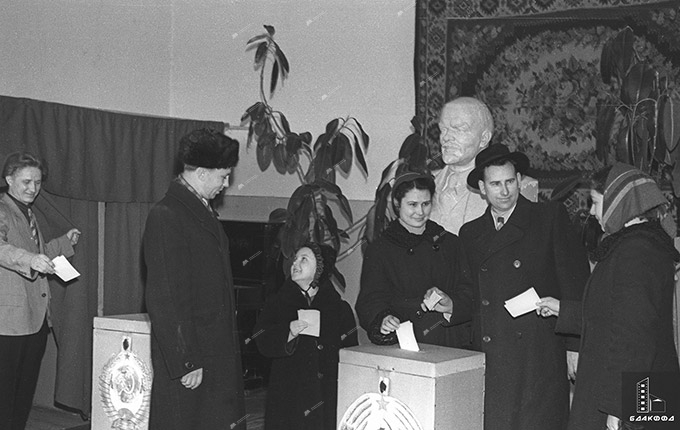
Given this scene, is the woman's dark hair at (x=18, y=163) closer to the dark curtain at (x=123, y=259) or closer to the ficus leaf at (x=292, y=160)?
the dark curtain at (x=123, y=259)

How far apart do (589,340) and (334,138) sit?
9.33ft

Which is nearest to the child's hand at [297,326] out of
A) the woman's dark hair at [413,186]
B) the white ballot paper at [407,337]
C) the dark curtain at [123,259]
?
the white ballot paper at [407,337]

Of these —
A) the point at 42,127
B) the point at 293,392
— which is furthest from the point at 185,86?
the point at 293,392

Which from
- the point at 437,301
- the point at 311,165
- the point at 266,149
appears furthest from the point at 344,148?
the point at 437,301

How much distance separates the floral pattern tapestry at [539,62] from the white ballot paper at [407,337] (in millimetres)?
2020

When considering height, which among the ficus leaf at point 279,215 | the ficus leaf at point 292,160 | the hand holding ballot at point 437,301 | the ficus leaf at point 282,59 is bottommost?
the hand holding ballot at point 437,301

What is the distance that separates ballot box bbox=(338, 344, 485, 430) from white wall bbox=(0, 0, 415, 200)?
2.85 meters

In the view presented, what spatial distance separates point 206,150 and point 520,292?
128 cm

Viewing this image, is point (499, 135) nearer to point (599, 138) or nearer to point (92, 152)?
point (599, 138)

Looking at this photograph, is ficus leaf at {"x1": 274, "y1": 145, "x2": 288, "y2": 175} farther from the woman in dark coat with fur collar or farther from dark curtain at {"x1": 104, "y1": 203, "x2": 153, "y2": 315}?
the woman in dark coat with fur collar

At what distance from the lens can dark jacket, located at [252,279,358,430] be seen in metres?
3.72

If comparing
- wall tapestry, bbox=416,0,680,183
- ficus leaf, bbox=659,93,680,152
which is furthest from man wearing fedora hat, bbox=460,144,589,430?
wall tapestry, bbox=416,0,680,183

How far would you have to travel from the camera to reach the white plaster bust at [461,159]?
3.98 metres

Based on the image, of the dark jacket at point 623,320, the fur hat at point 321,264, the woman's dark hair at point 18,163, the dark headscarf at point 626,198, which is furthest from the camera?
the woman's dark hair at point 18,163
